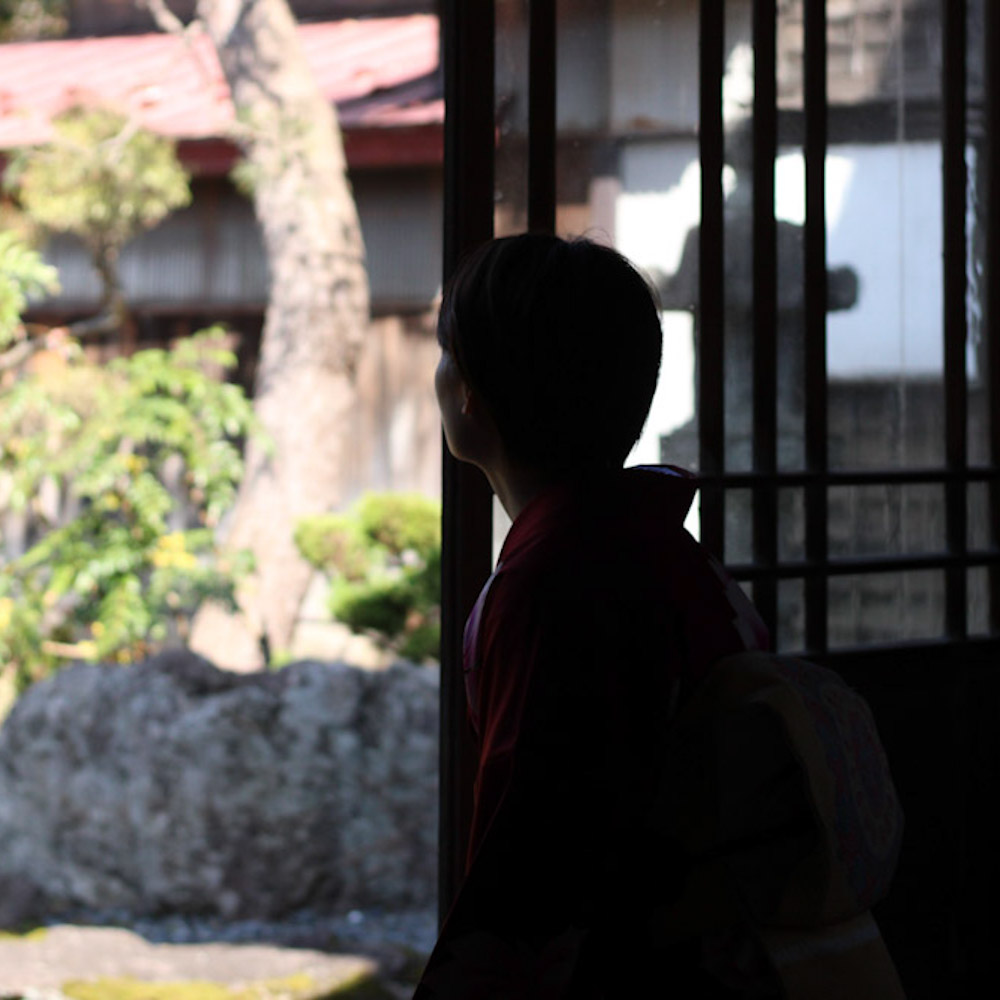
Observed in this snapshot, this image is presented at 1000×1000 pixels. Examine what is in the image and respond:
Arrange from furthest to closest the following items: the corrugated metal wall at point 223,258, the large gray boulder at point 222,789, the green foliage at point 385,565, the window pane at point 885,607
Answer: the corrugated metal wall at point 223,258
the green foliage at point 385,565
the large gray boulder at point 222,789
the window pane at point 885,607

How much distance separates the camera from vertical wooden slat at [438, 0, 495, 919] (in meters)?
1.84

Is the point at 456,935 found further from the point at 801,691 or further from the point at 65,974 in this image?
the point at 65,974

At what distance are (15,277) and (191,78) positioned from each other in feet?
6.01

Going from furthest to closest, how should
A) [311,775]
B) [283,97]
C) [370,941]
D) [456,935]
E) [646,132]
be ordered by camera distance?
[283,97] → [311,775] → [370,941] → [646,132] → [456,935]

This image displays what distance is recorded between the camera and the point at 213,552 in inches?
236

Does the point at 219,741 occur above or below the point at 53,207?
below

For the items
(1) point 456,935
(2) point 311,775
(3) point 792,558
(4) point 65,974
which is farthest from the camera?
(2) point 311,775

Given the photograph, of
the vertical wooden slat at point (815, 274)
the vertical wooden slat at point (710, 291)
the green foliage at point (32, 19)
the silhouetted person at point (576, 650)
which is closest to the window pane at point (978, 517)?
the vertical wooden slat at point (815, 274)

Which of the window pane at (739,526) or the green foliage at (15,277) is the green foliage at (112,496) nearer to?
the green foliage at (15,277)

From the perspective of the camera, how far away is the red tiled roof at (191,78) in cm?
630

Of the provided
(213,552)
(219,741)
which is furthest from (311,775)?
(213,552)

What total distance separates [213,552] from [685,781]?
16.6 feet

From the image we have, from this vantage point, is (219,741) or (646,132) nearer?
(646,132)

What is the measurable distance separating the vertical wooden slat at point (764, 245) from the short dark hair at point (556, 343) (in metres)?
0.99
